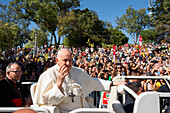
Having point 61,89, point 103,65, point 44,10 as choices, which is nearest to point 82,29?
point 44,10

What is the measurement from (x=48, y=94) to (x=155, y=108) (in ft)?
4.35

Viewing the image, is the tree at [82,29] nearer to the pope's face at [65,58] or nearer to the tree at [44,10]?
the tree at [44,10]

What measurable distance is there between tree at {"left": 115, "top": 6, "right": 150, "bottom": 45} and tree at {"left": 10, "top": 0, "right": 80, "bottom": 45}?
23231 millimetres

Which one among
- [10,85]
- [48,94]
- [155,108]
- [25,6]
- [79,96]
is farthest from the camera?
[25,6]

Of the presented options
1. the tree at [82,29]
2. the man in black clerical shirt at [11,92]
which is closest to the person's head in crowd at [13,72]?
the man in black clerical shirt at [11,92]

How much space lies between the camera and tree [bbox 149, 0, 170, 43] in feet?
139

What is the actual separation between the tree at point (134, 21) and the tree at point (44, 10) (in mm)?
23231

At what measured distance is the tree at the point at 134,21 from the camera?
175 feet

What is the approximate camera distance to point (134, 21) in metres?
53.9

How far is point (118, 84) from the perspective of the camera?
3.15m

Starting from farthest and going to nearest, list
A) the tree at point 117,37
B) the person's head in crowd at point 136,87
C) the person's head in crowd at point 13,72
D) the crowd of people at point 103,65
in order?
the tree at point 117,37, the crowd of people at point 103,65, the person's head in crowd at point 136,87, the person's head in crowd at point 13,72

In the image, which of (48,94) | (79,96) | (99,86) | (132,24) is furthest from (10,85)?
(132,24)

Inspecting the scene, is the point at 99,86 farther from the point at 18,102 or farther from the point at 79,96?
the point at 18,102

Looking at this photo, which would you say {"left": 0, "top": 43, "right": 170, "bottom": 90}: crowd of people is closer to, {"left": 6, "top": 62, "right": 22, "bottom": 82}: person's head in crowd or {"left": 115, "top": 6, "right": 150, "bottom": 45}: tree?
{"left": 6, "top": 62, "right": 22, "bottom": 82}: person's head in crowd
